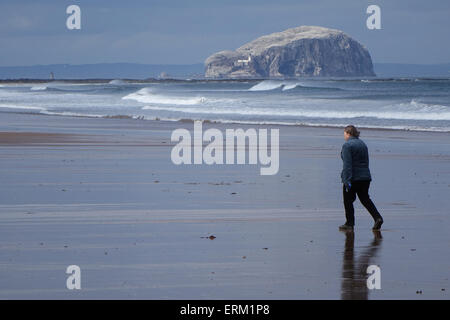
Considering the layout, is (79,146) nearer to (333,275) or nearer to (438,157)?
(438,157)

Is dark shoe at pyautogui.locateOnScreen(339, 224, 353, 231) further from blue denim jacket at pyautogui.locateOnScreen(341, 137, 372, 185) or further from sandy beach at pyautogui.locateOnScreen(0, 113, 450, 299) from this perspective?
blue denim jacket at pyautogui.locateOnScreen(341, 137, 372, 185)

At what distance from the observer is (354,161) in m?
10.8

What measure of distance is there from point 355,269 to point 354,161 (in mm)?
2657

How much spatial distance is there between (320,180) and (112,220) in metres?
5.53

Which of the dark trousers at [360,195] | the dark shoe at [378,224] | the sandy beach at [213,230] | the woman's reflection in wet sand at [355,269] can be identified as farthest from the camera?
the dark trousers at [360,195]

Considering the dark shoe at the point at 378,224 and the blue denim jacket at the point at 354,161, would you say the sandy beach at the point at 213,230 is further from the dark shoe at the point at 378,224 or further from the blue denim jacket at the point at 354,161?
the blue denim jacket at the point at 354,161

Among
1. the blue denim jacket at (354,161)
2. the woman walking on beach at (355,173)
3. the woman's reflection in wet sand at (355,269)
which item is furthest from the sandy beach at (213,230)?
the blue denim jacket at (354,161)

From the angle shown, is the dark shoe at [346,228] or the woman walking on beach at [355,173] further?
the woman walking on beach at [355,173]

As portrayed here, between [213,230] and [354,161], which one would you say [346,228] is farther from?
[213,230]

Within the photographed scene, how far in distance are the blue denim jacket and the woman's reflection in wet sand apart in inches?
31.4

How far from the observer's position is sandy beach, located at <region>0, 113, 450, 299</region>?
305 inches

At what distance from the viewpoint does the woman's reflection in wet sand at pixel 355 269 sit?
7.47 m

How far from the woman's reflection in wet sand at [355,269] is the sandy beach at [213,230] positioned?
0.02m
